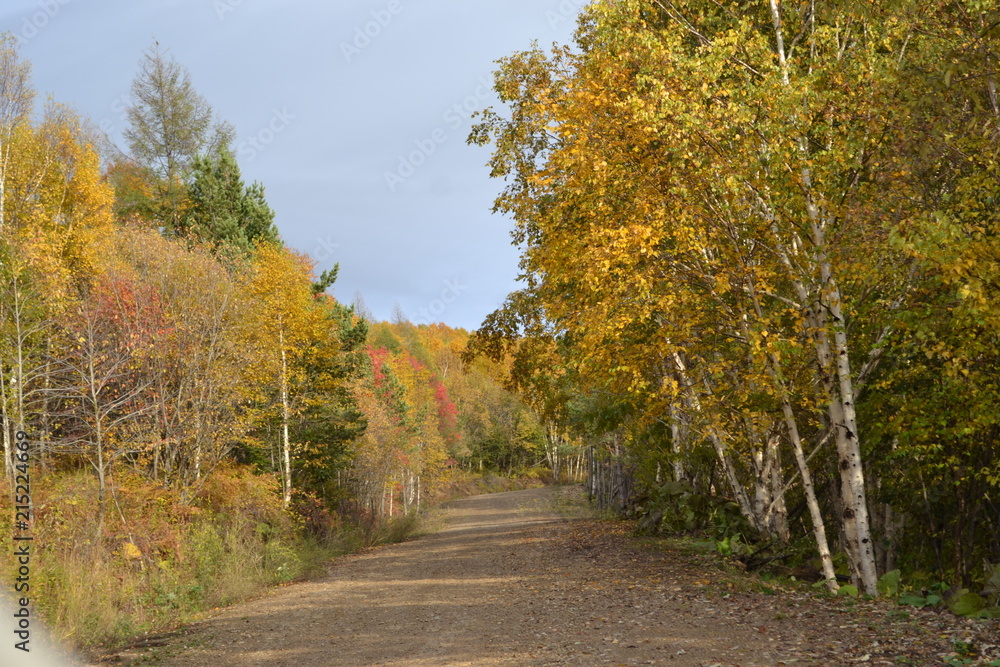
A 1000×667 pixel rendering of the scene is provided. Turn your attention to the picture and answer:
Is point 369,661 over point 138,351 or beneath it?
beneath

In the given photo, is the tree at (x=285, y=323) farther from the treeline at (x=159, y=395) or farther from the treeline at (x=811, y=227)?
the treeline at (x=811, y=227)

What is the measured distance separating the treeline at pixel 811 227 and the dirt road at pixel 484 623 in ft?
10.2

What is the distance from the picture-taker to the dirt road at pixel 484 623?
7.80 metres

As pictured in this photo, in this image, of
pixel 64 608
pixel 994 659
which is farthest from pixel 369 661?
pixel 994 659

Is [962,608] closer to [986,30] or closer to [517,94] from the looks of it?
[986,30]

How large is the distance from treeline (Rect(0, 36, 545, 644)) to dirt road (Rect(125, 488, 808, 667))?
1.84m

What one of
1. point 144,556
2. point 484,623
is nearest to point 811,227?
point 484,623

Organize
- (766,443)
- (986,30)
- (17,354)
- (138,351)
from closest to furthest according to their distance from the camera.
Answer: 1. (986,30)
2. (17,354)
3. (766,443)
4. (138,351)

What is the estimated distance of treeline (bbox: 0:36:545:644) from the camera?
1255cm

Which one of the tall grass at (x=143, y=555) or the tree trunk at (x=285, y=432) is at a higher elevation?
the tree trunk at (x=285, y=432)

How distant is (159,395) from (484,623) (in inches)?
377

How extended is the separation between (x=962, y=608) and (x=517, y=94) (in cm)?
1095

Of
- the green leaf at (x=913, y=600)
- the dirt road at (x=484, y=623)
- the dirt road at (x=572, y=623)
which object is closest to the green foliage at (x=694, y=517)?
the dirt road at (x=572, y=623)

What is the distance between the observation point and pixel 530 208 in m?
14.4
